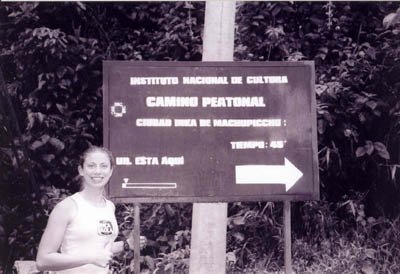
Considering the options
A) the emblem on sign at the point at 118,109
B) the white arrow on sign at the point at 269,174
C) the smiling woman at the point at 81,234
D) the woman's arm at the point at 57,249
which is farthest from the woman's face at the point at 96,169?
the white arrow on sign at the point at 269,174

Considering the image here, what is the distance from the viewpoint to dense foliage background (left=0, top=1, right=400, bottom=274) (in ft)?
23.7

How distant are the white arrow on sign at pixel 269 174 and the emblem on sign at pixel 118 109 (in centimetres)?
88

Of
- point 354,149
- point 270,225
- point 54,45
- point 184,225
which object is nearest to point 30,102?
point 54,45

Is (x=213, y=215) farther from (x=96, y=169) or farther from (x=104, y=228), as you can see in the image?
(x=104, y=228)

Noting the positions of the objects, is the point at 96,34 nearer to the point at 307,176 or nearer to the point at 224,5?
the point at 224,5

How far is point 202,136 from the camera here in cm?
477

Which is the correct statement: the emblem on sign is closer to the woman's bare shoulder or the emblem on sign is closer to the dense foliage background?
the woman's bare shoulder

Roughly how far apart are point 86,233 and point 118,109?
1542 millimetres

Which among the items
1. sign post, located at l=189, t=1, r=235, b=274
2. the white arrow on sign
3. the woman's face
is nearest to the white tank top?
the woman's face

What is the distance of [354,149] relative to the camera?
783 centimetres

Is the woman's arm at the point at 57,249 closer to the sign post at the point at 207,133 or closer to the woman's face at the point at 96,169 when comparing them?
the woman's face at the point at 96,169

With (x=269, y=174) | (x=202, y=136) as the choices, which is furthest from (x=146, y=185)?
(x=269, y=174)

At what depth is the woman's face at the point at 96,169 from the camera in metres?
3.58

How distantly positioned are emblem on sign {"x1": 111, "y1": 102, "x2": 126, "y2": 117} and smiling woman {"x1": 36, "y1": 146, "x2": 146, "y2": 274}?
1193 millimetres
